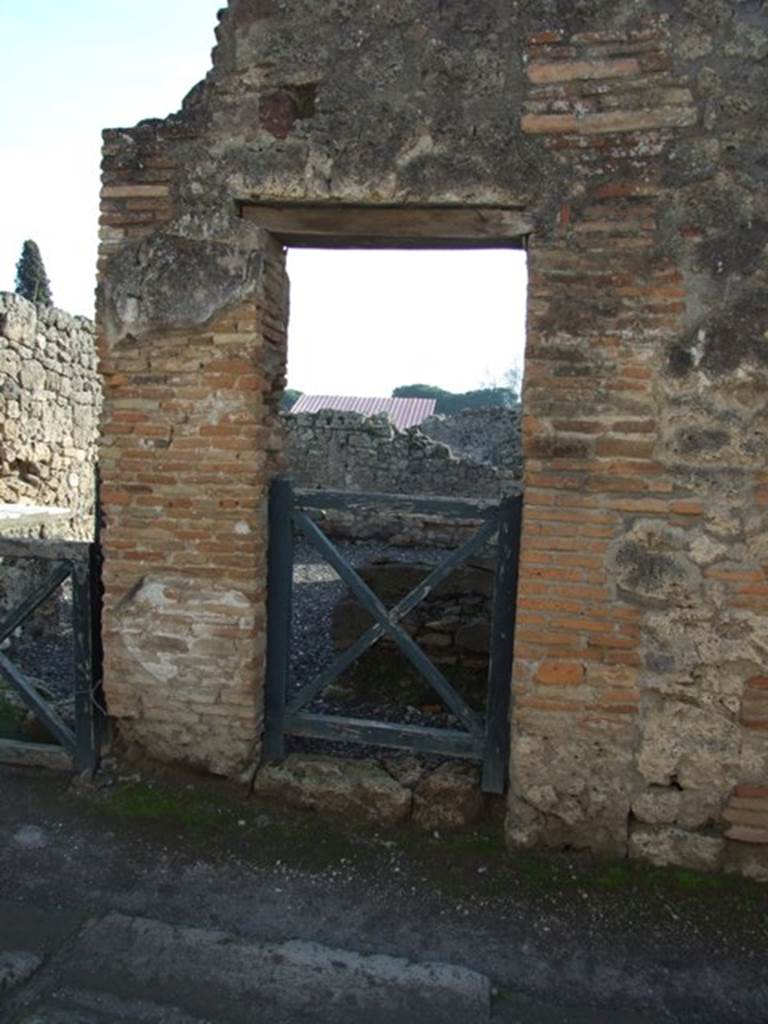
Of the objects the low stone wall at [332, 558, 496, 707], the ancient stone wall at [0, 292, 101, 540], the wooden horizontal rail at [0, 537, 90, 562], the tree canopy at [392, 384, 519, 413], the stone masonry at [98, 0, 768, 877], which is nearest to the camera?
the stone masonry at [98, 0, 768, 877]

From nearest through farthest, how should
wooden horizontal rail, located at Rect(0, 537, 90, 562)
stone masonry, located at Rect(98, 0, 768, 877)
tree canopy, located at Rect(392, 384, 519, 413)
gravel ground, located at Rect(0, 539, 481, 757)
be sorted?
1. stone masonry, located at Rect(98, 0, 768, 877)
2. wooden horizontal rail, located at Rect(0, 537, 90, 562)
3. gravel ground, located at Rect(0, 539, 481, 757)
4. tree canopy, located at Rect(392, 384, 519, 413)

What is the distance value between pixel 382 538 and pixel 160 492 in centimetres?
782

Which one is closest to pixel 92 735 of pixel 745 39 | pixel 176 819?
pixel 176 819

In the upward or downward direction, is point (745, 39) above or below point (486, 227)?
above

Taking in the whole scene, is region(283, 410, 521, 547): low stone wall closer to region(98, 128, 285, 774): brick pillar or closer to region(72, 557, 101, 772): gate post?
region(72, 557, 101, 772): gate post

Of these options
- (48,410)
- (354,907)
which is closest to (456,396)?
(48,410)

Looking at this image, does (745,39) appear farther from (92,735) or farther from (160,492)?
(92,735)

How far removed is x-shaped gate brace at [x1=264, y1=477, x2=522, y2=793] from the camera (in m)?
3.49

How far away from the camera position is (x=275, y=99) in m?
3.31

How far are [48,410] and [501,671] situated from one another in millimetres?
7163

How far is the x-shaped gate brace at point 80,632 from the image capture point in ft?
12.4

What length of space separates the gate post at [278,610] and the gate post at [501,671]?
3.38 ft

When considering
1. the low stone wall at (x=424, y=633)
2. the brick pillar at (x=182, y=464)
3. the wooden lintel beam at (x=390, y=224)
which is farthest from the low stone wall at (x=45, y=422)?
the wooden lintel beam at (x=390, y=224)

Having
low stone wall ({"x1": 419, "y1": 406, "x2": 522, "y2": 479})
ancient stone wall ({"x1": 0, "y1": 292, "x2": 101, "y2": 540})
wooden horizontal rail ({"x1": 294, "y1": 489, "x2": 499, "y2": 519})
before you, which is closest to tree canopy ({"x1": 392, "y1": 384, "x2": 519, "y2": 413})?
low stone wall ({"x1": 419, "y1": 406, "x2": 522, "y2": 479})
